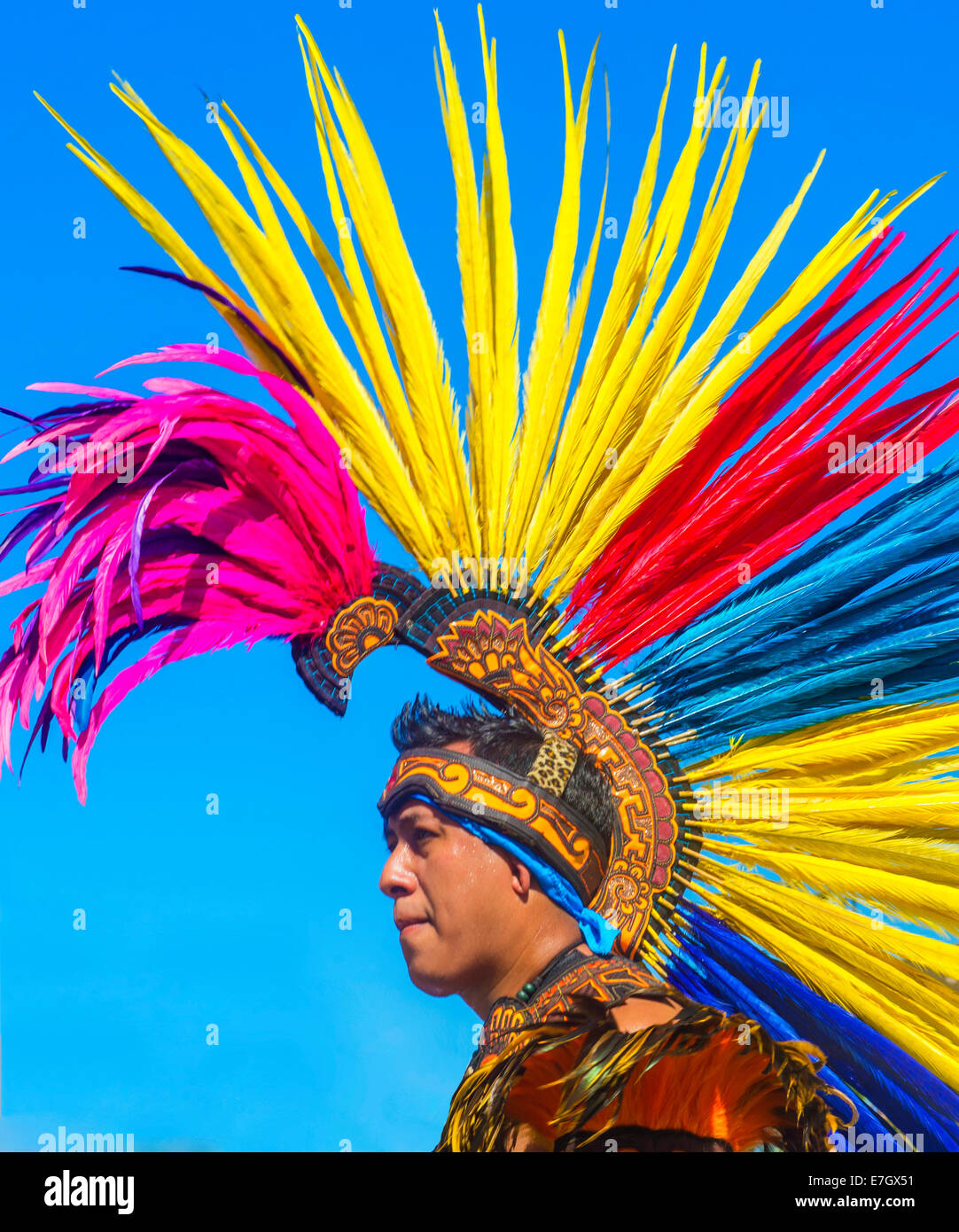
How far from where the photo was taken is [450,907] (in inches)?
148

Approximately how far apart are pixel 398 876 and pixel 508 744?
503 millimetres

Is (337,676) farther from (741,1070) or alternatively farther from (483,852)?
(741,1070)

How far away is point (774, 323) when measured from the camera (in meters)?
4.07

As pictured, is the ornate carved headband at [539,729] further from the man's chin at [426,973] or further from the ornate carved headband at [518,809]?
the man's chin at [426,973]

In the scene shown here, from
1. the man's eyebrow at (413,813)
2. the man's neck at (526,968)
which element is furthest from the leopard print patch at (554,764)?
the man's neck at (526,968)

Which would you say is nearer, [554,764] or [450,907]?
[450,907]

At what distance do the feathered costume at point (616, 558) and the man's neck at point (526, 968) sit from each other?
0.18 ft

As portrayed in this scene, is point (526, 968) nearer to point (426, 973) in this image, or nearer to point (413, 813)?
point (426, 973)

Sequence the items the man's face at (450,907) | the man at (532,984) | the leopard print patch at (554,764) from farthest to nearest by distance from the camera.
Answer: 1. the leopard print patch at (554,764)
2. the man's face at (450,907)
3. the man at (532,984)

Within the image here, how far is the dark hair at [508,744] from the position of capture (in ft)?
12.8

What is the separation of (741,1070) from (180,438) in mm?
2345

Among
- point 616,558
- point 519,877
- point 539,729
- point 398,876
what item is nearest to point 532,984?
point 519,877

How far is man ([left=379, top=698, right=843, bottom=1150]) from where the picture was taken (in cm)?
334

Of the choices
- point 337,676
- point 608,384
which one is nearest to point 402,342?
point 608,384
